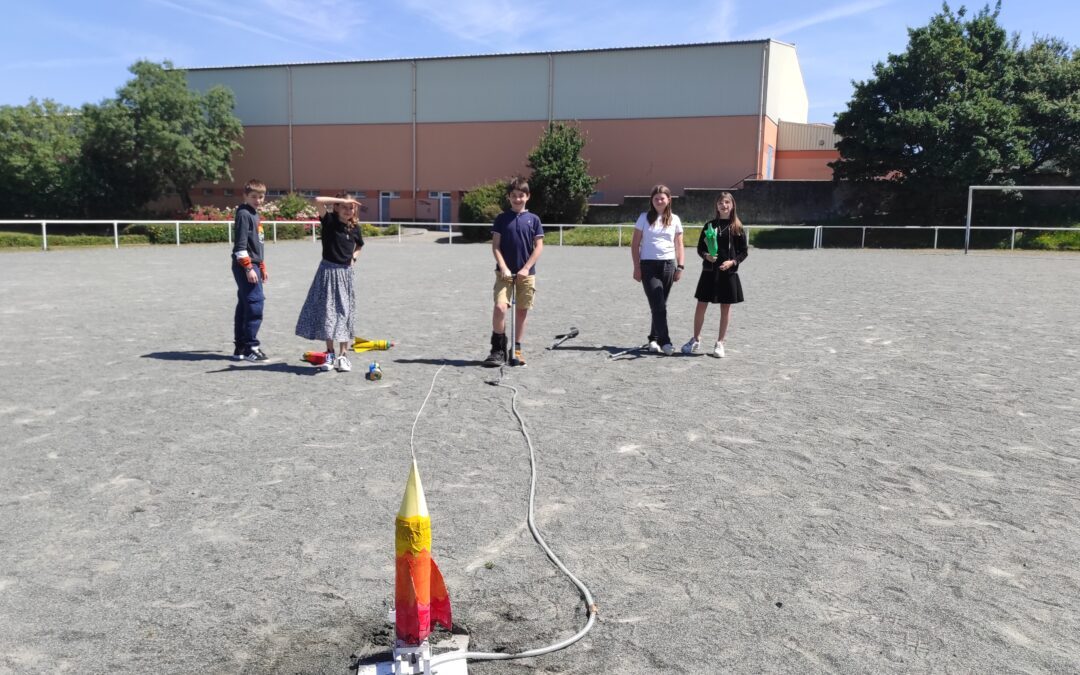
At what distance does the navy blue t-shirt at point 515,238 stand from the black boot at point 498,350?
2.35ft

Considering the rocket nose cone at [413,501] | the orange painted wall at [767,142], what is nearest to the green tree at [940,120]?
the orange painted wall at [767,142]

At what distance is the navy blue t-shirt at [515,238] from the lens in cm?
846

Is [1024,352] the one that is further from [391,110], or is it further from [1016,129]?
[391,110]

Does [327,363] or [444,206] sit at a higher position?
[444,206]

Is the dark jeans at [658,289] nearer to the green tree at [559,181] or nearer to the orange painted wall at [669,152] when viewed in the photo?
the green tree at [559,181]

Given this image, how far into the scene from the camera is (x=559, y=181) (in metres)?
39.5

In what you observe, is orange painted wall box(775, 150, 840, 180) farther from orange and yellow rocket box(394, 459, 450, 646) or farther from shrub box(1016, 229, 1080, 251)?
orange and yellow rocket box(394, 459, 450, 646)

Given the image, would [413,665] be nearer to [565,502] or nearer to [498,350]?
[565,502]

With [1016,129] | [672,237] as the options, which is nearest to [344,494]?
[672,237]

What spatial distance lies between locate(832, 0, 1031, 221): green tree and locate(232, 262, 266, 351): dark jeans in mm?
31747

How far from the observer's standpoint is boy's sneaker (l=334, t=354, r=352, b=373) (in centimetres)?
798

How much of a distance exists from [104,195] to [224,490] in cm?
5223

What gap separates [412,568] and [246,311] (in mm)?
6020

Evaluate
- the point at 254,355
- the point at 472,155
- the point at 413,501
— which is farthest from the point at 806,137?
the point at 413,501
